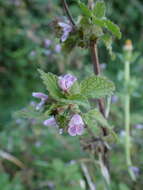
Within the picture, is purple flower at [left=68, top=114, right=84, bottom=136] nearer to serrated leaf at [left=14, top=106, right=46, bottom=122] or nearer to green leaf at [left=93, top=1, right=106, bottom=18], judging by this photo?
serrated leaf at [left=14, top=106, right=46, bottom=122]

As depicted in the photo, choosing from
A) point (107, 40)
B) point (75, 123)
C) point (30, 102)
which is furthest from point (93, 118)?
point (30, 102)

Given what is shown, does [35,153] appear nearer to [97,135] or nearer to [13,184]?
[13,184]

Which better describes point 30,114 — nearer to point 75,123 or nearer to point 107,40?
point 75,123

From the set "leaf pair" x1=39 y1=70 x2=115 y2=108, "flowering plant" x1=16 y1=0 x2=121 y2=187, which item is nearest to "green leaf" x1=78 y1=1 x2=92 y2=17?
"flowering plant" x1=16 y1=0 x2=121 y2=187

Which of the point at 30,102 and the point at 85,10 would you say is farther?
the point at 30,102

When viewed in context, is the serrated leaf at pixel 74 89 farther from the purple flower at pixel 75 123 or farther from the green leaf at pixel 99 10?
the green leaf at pixel 99 10

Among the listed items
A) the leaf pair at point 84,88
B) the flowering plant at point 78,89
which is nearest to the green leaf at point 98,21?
the flowering plant at point 78,89

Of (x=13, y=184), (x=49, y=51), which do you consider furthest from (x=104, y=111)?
(x=13, y=184)
